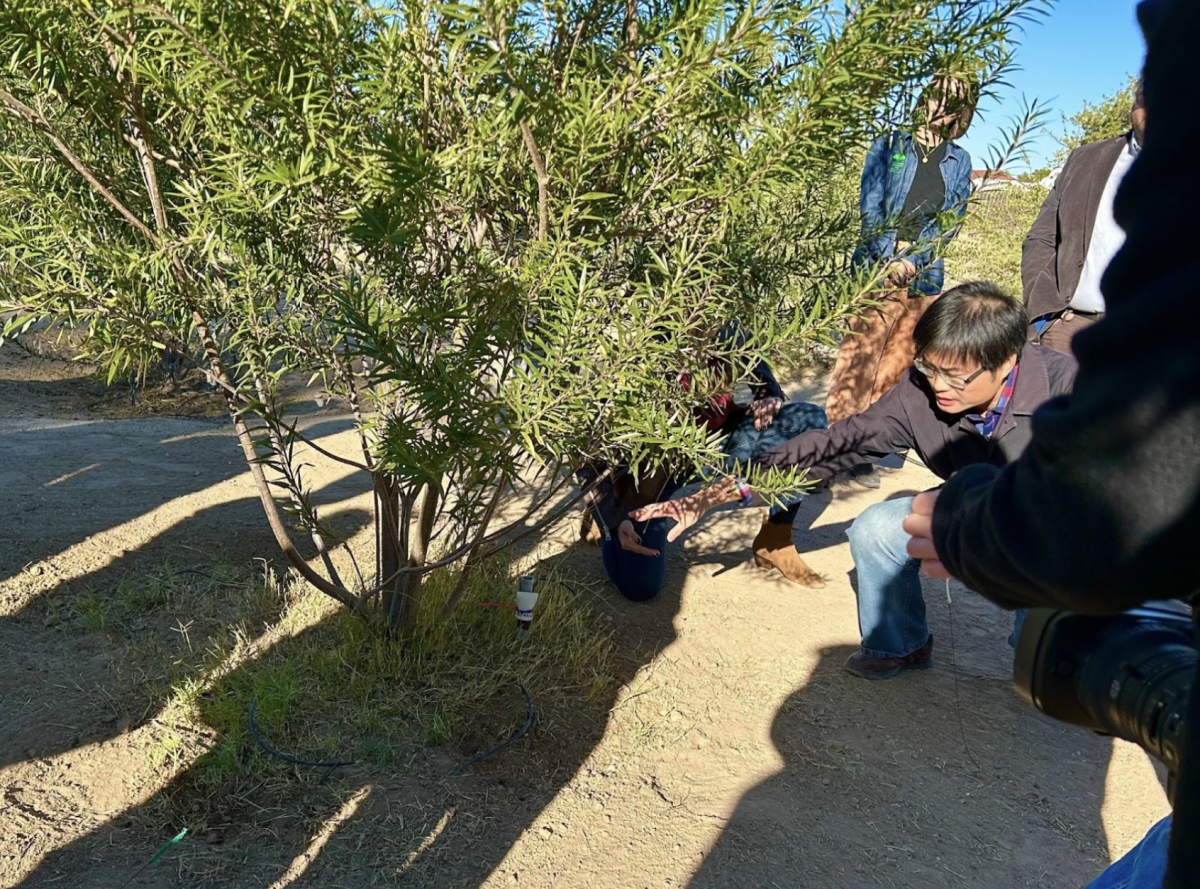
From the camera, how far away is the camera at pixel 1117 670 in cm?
91

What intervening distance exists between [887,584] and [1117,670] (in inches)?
92.5

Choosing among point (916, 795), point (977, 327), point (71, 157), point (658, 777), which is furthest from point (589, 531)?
point (71, 157)

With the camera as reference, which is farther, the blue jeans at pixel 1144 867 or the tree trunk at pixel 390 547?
the tree trunk at pixel 390 547

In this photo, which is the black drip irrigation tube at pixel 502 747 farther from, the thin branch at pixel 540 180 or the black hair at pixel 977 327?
the black hair at pixel 977 327

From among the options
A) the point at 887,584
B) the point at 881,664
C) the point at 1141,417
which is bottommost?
the point at 881,664

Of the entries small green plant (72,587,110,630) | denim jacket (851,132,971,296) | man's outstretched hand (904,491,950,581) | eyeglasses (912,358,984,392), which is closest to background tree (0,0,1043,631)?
denim jacket (851,132,971,296)

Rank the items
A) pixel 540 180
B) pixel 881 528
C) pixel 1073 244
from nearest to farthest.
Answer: pixel 540 180 → pixel 881 528 → pixel 1073 244

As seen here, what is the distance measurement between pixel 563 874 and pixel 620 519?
1.67 meters

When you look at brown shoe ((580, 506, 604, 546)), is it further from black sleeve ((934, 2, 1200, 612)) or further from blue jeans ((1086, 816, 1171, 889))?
black sleeve ((934, 2, 1200, 612))

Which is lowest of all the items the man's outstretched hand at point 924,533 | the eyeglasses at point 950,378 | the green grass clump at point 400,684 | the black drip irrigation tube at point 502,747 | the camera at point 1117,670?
the black drip irrigation tube at point 502,747

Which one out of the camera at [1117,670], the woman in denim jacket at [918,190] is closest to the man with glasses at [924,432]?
the woman in denim jacket at [918,190]

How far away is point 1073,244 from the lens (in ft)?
11.3

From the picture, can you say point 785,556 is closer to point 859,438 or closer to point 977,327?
point 859,438

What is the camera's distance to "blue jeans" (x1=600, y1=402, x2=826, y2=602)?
3.75 metres
